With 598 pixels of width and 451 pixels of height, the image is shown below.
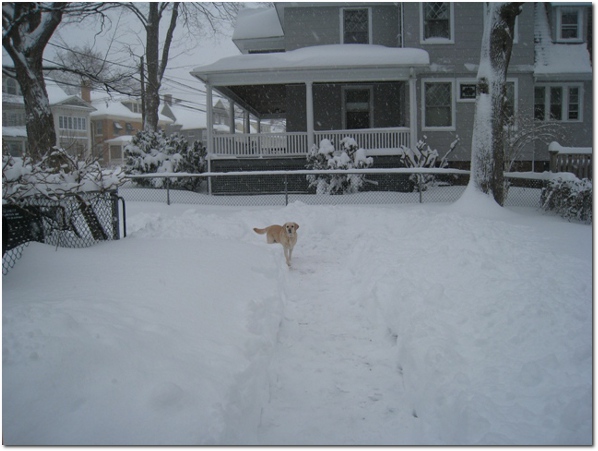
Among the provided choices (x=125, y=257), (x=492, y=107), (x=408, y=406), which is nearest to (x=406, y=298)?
(x=408, y=406)

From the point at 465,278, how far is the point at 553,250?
1.90 m

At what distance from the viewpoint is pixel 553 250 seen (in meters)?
6.57

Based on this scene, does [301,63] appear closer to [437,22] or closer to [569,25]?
[437,22]

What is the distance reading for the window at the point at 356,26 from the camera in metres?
18.9

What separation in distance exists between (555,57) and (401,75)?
7472 mm

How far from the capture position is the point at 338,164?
14.1 metres

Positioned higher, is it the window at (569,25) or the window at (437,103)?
the window at (569,25)

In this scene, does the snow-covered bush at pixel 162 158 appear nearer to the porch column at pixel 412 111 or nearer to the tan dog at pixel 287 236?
the porch column at pixel 412 111

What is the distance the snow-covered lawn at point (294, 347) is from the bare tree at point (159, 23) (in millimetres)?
16123

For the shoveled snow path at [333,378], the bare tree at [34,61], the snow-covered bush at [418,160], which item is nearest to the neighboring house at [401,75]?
the snow-covered bush at [418,160]

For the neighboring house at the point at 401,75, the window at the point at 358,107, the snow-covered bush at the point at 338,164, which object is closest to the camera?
the snow-covered bush at the point at 338,164

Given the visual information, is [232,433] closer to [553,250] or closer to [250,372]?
[250,372]

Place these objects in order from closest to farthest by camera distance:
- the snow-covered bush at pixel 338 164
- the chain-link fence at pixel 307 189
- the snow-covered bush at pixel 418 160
A: 1. the chain-link fence at pixel 307 189
2. the snow-covered bush at pixel 338 164
3. the snow-covered bush at pixel 418 160

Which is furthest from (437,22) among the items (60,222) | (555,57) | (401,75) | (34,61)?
(60,222)
